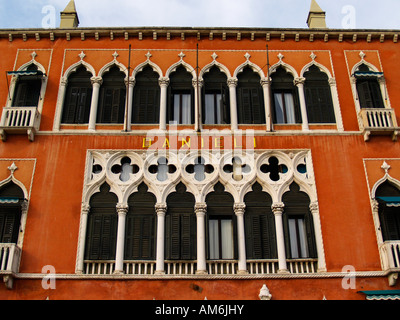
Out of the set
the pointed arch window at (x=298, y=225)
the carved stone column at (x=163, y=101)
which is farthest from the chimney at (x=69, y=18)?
the pointed arch window at (x=298, y=225)

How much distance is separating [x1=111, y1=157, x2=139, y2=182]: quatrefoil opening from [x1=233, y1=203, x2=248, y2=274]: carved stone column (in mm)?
3535

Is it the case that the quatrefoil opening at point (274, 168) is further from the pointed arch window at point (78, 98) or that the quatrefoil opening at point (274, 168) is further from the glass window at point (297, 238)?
the pointed arch window at point (78, 98)

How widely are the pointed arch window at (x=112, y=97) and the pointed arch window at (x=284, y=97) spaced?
17.6 feet

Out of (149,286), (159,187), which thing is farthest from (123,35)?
(149,286)

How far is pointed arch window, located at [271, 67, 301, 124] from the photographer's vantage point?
18391 mm

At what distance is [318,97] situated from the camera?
18.5 meters

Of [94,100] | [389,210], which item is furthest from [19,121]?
[389,210]

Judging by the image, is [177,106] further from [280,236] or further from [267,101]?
[280,236]

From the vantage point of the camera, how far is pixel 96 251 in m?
15.7

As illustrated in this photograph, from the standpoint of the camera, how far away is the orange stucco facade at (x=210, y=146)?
15.1m

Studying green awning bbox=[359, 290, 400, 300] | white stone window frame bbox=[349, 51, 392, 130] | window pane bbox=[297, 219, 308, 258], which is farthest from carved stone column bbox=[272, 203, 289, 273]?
white stone window frame bbox=[349, 51, 392, 130]

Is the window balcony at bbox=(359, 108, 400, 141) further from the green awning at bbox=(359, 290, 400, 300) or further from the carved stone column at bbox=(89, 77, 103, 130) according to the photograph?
the carved stone column at bbox=(89, 77, 103, 130)
